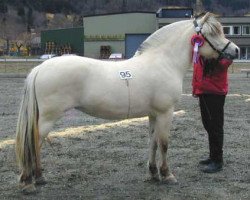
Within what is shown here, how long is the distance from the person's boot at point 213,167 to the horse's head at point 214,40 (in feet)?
5.29

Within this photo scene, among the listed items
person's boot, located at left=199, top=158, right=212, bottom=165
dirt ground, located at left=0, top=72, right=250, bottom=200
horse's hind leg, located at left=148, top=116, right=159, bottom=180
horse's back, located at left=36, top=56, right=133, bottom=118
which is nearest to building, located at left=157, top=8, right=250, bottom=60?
dirt ground, located at left=0, top=72, right=250, bottom=200

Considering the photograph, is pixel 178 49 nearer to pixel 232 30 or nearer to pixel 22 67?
pixel 22 67

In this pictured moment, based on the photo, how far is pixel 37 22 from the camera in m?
137

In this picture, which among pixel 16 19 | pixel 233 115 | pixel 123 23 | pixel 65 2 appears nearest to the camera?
pixel 233 115

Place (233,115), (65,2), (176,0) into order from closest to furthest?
(233,115) < (65,2) < (176,0)

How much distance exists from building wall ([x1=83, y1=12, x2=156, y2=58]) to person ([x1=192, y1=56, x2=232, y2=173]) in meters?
70.5

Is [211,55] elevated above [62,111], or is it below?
above

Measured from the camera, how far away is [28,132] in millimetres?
5594

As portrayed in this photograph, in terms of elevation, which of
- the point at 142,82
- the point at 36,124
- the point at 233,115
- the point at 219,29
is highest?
the point at 219,29

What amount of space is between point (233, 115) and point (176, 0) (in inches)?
6097

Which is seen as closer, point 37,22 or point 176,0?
point 37,22

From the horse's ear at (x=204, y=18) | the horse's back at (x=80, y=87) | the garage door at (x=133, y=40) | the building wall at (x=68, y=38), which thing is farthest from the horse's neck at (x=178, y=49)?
the building wall at (x=68, y=38)

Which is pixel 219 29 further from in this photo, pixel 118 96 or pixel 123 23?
pixel 123 23

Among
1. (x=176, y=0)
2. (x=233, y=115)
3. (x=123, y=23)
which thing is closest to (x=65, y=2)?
(x=176, y=0)
